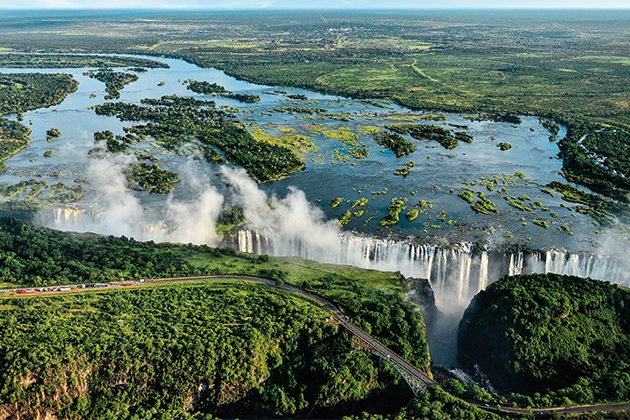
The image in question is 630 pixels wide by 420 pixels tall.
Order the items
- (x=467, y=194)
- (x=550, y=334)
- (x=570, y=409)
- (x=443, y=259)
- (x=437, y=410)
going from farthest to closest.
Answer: (x=467, y=194) < (x=443, y=259) < (x=550, y=334) < (x=570, y=409) < (x=437, y=410)

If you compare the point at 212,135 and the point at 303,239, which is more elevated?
the point at 212,135

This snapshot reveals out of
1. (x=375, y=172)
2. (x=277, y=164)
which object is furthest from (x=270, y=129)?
(x=375, y=172)

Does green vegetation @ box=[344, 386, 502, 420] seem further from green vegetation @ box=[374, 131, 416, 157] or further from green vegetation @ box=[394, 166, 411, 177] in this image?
green vegetation @ box=[374, 131, 416, 157]

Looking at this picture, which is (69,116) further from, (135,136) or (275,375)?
(275,375)

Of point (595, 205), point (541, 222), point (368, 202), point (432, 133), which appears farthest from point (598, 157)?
point (368, 202)

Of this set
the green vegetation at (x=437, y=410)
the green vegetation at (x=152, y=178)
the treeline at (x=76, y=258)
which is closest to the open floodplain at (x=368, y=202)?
the green vegetation at (x=152, y=178)

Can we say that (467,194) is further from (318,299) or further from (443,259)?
(318,299)
